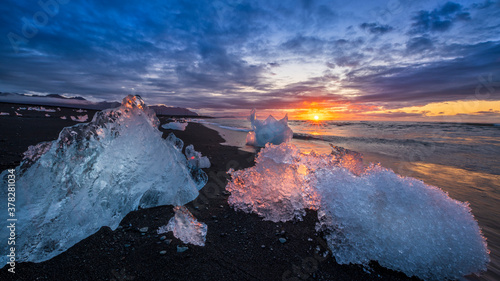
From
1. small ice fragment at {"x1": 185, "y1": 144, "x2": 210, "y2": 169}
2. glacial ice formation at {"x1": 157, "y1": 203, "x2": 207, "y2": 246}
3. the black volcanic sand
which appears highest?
small ice fragment at {"x1": 185, "y1": 144, "x2": 210, "y2": 169}

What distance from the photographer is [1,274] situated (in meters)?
1.65

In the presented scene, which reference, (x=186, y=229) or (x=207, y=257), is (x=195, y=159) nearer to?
(x=186, y=229)

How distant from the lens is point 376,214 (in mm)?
2178

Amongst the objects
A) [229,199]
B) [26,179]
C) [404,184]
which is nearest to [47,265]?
[26,179]

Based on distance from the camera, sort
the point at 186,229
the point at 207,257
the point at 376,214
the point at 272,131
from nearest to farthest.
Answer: the point at 207,257
the point at 376,214
the point at 186,229
the point at 272,131

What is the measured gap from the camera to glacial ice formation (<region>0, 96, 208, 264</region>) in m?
2.01

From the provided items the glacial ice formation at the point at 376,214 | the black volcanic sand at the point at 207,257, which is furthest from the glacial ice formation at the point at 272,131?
the black volcanic sand at the point at 207,257

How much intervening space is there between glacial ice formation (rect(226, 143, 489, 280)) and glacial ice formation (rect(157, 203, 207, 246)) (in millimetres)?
791

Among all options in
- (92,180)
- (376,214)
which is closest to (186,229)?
(92,180)

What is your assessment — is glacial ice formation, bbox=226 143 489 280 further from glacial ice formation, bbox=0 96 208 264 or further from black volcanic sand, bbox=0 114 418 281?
glacial ice formation, bbox=0 96 208 264

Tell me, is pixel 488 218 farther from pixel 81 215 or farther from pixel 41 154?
pixel 41 154

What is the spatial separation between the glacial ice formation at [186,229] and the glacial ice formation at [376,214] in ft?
2.59

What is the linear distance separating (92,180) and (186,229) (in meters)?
1.29

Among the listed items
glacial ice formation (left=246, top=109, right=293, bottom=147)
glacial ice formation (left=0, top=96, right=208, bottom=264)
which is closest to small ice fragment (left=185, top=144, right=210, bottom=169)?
glacial ice formation (left=0, top=96, right=208, bottom=264)
